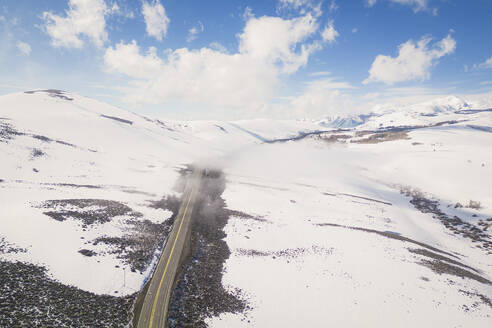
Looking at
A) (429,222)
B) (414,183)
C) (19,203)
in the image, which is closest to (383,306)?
(429,222)

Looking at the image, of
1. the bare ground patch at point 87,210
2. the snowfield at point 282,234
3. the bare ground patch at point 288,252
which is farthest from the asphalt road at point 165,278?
the bare ground patch at point 288,252

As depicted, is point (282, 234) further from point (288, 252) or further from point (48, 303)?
point (48, 303)

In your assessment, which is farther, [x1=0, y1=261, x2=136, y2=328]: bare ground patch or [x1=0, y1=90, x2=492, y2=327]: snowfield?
[x1=0, y1=90, x2=492, y2=327]: snowfield

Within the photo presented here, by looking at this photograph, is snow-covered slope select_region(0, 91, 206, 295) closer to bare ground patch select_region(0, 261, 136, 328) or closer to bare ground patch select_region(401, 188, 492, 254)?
Result: bare ground patch select_region(0, 261, 136, 328)

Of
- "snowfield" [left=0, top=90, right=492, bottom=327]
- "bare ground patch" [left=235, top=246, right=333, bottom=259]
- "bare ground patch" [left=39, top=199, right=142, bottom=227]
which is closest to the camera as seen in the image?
"snowfield" [left=0, top=90, right=492, bottom=327]

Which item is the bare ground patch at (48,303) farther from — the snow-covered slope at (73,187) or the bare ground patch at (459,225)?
the bare ground patch at (459,225)

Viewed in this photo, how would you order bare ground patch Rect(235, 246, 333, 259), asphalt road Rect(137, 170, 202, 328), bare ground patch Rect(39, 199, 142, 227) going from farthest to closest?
bare ground patch Rect(39, 199, 142, 227) → bare ground patch Rect(235, 246, 333, 259) → asphalt road Rect(137, 170, 202, 328)

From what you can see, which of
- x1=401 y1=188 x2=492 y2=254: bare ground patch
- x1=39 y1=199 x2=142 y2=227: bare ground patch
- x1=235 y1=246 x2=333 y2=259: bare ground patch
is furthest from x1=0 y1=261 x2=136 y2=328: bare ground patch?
x1=401 y1=188 x2=492 y2=254: bare ground patch

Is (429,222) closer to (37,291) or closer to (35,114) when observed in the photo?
(37,291)
